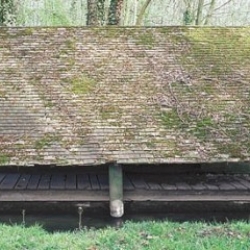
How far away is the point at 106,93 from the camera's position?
9133 millimetres

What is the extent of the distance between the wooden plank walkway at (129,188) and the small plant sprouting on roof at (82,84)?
62.9 inches

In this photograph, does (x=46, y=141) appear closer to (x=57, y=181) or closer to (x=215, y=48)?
(x=57, y=181)

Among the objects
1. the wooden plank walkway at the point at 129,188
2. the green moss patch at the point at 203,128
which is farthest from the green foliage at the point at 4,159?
the green moss patch at the point at 203,128

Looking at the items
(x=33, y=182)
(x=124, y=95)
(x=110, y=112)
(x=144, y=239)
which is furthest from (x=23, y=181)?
(x=144, y=239)

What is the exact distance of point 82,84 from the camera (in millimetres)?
9305

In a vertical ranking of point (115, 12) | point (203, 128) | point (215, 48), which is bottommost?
point (203, 128)

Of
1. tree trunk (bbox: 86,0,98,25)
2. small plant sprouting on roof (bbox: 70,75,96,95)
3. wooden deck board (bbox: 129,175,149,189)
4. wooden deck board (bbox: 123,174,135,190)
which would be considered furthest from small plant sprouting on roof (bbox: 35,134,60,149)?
tree trunk (bbox: 86,0,98,25)

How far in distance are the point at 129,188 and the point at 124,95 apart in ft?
5.54

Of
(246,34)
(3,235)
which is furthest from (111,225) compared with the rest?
(246,34)

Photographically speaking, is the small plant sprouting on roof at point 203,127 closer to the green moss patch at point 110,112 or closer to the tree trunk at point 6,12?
the green moss patch at point 110,112

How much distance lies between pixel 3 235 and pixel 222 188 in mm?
4164

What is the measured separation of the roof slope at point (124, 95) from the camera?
809cm

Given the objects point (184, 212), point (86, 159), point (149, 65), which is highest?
point (149, 65)

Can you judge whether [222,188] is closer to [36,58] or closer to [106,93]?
[106,93]
